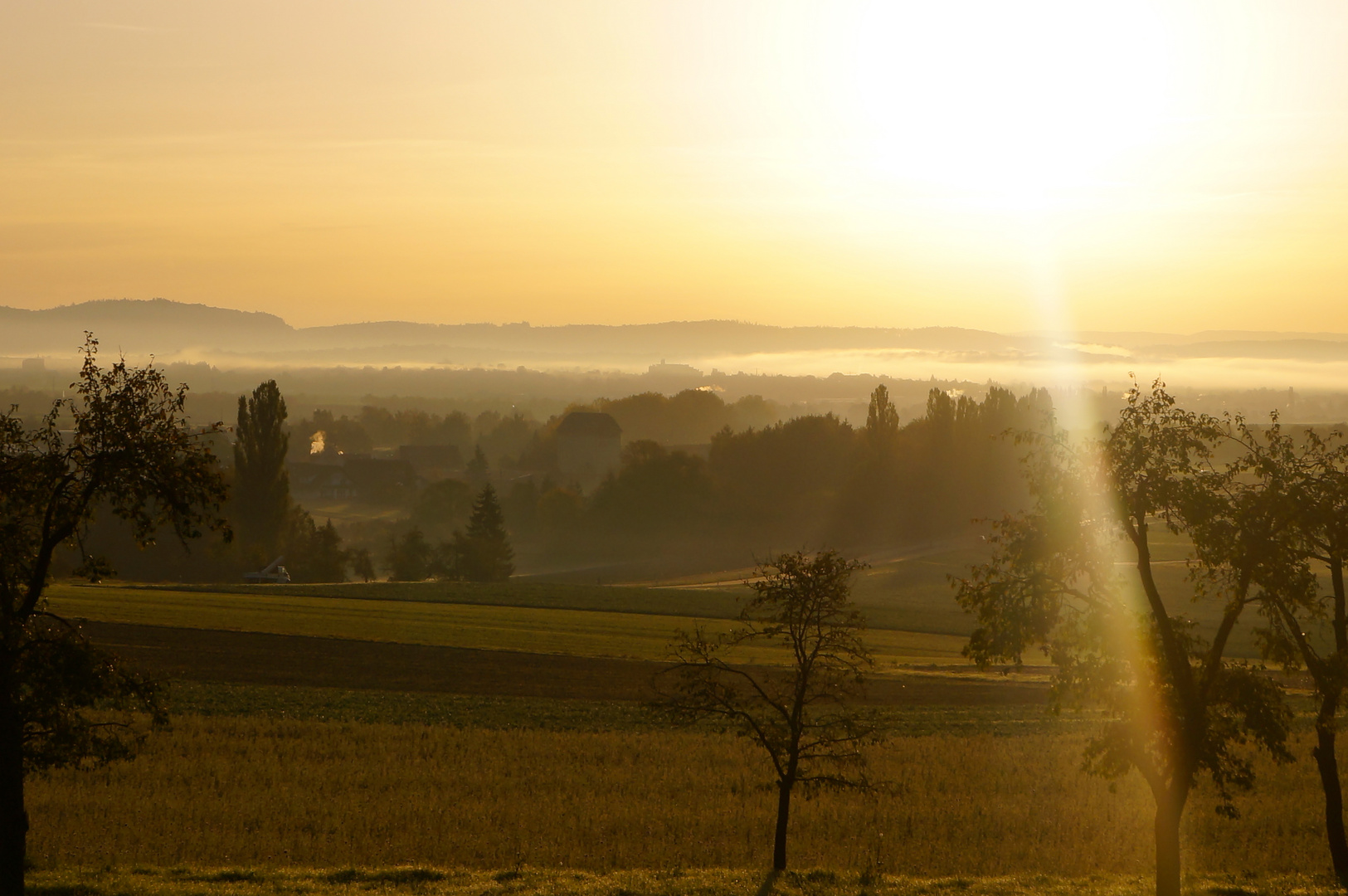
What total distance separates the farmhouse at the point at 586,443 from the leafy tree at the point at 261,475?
74.6 metres

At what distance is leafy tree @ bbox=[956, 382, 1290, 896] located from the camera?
1485 cm

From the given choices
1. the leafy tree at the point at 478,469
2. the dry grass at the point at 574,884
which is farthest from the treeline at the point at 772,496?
the dry grass at the point at 574,884

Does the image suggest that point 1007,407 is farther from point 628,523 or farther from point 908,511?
point 628,523

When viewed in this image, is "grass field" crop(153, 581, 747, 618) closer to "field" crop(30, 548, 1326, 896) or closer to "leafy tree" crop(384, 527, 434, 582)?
"leafy tree" crop(384, 527, 434, 582)

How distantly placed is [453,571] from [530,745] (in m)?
54.9

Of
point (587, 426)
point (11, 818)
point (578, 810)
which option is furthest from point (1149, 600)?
point (587, 426)

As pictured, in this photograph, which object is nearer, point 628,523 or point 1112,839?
point 1112,839

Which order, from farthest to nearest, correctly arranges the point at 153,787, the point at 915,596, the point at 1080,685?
the point at 915,596 < the point at 153,787 < the point at 1080,685

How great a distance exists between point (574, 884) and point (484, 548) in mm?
67103

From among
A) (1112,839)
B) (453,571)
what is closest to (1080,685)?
(1112,839)

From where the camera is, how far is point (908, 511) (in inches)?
4031

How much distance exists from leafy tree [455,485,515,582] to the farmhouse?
67156 millimetres

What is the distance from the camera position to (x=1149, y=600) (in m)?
15.3

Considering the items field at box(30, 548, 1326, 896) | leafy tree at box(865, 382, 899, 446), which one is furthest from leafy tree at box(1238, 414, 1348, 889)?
leafy tree at box(865, 382, 899, 446)
